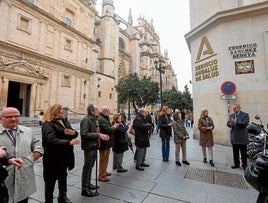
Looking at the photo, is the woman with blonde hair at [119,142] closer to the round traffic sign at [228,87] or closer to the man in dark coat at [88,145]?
the man in dark coat at [88,145]

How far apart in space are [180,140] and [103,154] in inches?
104

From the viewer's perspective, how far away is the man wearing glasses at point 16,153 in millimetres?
1955

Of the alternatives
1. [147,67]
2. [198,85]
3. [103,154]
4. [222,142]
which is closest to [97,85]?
[198,85]

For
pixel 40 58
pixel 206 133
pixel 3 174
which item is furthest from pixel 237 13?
pixel 40 58

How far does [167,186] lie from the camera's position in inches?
142

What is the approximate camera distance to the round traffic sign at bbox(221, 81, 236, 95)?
26.1 ft

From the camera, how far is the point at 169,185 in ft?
12.1

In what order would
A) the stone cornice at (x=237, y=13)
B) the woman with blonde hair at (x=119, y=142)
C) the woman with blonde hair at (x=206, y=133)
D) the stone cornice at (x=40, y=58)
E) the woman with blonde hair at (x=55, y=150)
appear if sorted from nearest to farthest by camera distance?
the woman with blonde hair at (x=55, y=150)
the woman with blonde hair at (x=119, y=142)
the woman with blonde hair at (x=206, y=133)
the stone cornice at (x=237, y=13)
the stone cornice at (x=40, y=58)

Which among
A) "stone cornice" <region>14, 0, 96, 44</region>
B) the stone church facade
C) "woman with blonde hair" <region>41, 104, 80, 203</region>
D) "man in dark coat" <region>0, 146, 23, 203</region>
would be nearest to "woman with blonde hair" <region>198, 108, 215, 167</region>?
"woman with blonde hair" <region>41, 104, 80, 203</region>

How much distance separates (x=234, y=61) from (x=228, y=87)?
158 cm

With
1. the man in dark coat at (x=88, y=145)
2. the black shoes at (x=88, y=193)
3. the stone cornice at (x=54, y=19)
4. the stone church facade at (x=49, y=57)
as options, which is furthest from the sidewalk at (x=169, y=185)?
the stone cornice at (x=54, y=19)

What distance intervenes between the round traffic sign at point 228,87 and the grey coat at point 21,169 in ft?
27.7

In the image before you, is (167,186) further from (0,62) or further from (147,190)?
(0,62)

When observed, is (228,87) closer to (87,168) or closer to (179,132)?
(179,132)
